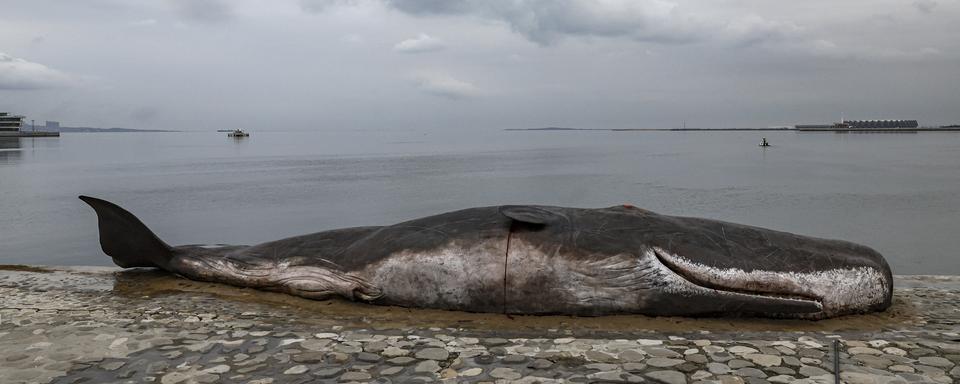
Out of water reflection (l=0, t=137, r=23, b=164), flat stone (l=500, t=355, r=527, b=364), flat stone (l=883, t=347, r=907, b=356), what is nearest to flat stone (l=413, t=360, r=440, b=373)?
flat stone (l=500, t=355, r=527, b=364)

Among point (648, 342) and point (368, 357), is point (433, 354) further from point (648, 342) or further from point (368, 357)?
point (648, 342)

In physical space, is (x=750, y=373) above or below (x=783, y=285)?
below

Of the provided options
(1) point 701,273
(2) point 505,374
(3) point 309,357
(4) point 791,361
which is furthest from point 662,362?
(3) point 309,357

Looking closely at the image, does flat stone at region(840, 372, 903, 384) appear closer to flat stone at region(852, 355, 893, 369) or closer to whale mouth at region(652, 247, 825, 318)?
flat stone at region(852, 355, 893, 369)

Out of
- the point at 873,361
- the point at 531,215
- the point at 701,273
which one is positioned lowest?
the point at 873,361

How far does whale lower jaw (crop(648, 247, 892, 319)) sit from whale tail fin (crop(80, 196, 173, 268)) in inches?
265

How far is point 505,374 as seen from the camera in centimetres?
512

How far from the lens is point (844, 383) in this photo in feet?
16.1

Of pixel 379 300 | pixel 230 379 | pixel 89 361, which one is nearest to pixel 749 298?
pixel 379 300

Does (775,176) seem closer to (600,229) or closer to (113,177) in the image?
(600,229)

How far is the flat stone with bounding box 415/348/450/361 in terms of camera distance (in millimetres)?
5543

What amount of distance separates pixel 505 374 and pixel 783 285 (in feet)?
12.4

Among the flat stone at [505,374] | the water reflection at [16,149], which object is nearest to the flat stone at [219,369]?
the flat stone at [505,374]

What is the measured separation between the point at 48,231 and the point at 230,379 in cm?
1632
